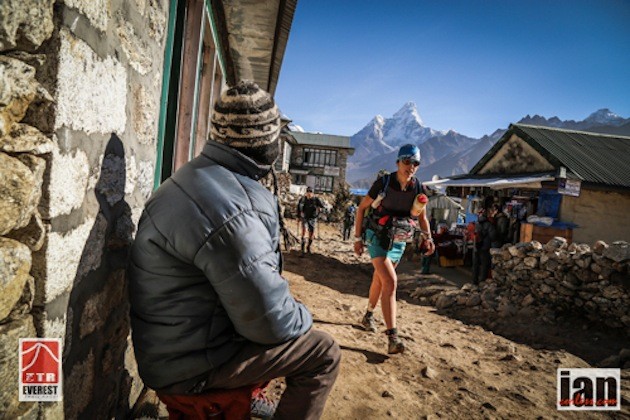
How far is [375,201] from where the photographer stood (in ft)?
11.8

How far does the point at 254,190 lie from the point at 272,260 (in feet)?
0.96

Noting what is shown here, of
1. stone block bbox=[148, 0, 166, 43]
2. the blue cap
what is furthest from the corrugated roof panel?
stone block bbox=[148, 0, 166, 43]

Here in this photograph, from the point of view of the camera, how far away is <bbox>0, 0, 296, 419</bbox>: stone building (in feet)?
2.99

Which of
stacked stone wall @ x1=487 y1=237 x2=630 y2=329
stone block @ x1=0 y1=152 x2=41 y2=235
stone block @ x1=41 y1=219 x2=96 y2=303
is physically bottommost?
stacked stone wall @ x1=487 y1=237 x2=630 y2=329

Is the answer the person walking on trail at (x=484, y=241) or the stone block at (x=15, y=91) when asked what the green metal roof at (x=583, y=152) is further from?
the stone block at (x=15, y=91)

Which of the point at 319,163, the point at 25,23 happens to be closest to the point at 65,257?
the point at 25,23

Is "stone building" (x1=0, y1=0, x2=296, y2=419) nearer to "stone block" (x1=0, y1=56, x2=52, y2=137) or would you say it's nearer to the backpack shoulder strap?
"stone block" (x1=0, y1=56, x2=52, y2=137)

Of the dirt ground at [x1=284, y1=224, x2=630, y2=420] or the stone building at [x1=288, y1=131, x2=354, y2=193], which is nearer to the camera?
the dirt ground at [x1=284, y1=224, x2=630, y2=420]

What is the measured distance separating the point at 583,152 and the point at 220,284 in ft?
45.9

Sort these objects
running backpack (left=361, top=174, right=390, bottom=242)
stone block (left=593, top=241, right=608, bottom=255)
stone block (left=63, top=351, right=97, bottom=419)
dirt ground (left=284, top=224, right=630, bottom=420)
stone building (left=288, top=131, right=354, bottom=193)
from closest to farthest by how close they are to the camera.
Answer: stone block (left=63, top=351, right=97, bottom=419) < dirt ground (left=284, top=224, right=630, bottom=420) < running backpack (left=361, top=174, right=390, bottom=242) < stone block (left=593, top=241, right=608, bottom=255) < stone building (left=288, top=131, right=354, bottom=193)

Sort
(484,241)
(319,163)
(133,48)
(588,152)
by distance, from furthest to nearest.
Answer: (319,163), (588,152), (484,241), (133,48)

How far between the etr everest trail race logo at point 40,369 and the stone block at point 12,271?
125 millimetres

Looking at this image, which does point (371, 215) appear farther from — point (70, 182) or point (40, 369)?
point (40, 369)

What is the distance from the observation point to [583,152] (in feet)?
37.4
